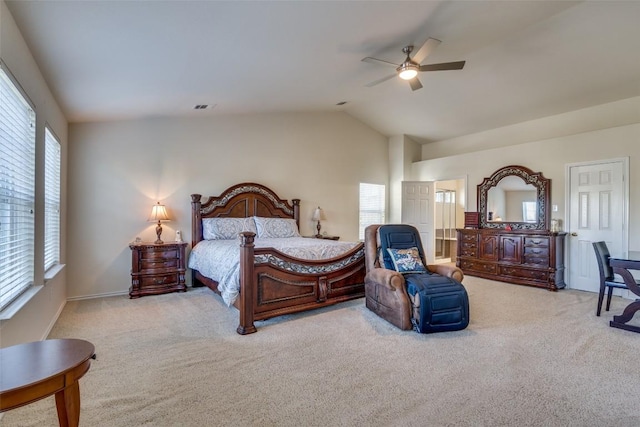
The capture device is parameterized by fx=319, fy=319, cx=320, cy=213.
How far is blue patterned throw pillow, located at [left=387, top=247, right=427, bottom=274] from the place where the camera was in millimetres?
3771

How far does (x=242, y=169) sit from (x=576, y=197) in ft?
19.0

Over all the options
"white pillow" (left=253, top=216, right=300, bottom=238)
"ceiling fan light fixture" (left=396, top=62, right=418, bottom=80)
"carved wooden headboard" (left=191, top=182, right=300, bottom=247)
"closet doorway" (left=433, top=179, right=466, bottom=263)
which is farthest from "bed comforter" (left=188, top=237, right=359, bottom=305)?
"closet doorway" (left=433, top=179, right=466, bottom=263)

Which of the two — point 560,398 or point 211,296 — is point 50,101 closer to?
point 211,296

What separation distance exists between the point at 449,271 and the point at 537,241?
9.30ft

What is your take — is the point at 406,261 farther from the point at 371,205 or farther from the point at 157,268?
the point at 371,205

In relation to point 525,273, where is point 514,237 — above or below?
above

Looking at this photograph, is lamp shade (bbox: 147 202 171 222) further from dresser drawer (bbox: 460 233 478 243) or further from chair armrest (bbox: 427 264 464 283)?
dresser drawer (bbox: 460 233 478 243)

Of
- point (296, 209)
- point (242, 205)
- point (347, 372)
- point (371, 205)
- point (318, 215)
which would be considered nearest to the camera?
point (347, 372)

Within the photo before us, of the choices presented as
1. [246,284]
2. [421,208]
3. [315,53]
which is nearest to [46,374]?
[246,284]

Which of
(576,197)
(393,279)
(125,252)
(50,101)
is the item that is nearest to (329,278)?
(393,279)

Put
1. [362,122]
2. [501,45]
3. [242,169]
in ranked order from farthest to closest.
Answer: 1. [362,122]
2. [242,169]
3. [501,45]

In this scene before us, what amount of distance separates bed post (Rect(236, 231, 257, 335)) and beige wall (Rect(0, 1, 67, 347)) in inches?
66.2

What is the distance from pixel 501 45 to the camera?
428 centimetres

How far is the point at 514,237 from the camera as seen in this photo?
5.71 meters
